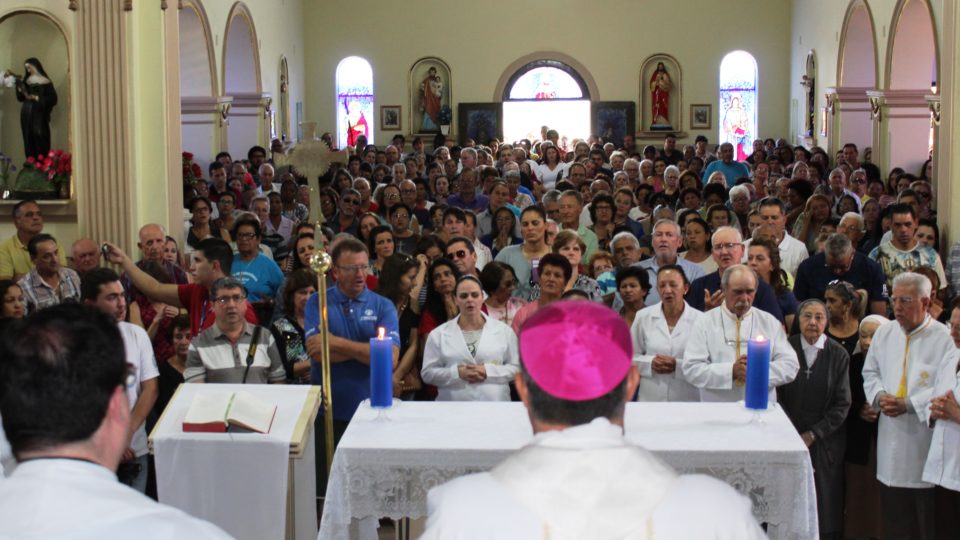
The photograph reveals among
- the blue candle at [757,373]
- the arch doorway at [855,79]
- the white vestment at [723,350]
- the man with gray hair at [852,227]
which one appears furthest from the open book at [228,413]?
the arch doorway at [855,79]

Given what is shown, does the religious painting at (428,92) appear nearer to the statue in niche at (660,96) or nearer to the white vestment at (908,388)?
the statue in niche at (660,96)

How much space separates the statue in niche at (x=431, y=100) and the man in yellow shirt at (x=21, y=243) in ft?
55.2

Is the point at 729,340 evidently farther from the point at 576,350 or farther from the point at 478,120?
the point at 478,120

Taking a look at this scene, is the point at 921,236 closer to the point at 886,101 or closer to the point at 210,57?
the point at 886,101

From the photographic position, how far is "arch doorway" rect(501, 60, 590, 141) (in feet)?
87.7

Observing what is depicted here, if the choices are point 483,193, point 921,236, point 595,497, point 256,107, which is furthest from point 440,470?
point 256,107

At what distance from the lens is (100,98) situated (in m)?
10.9

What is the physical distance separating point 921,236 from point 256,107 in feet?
39.5

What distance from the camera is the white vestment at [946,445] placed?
6.43 m

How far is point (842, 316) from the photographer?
7.43 meters

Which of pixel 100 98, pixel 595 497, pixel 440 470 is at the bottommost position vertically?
pixel 440 470

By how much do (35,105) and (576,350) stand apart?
9.24 metres

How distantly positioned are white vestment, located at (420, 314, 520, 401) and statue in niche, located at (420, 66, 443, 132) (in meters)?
19.5

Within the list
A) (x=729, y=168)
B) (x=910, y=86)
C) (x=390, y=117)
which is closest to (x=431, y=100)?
(x=390, y=117)
